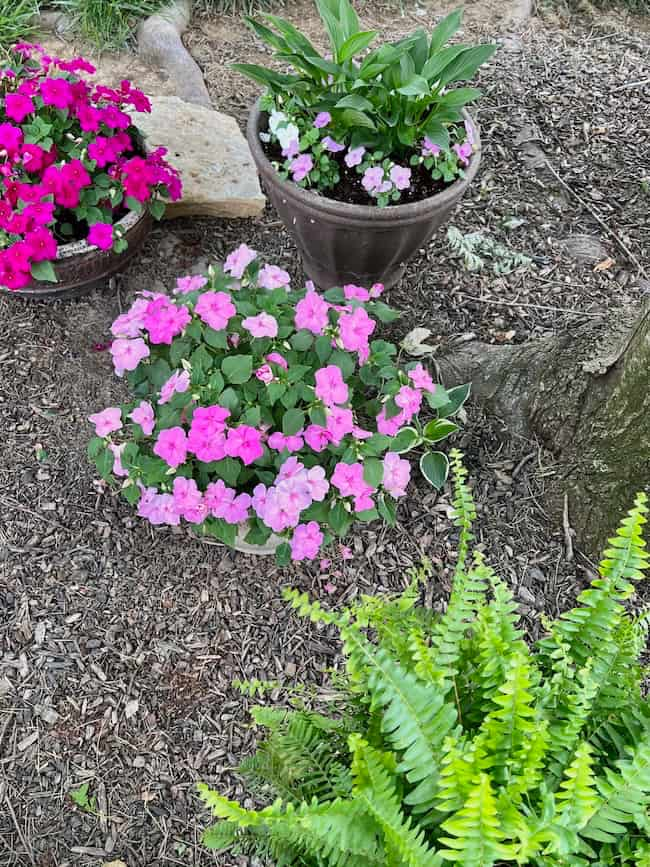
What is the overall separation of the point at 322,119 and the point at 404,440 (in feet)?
3.44

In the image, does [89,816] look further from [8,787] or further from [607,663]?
[607,663]

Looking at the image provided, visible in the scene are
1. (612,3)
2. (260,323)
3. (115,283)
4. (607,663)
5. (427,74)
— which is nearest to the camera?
(607,663)

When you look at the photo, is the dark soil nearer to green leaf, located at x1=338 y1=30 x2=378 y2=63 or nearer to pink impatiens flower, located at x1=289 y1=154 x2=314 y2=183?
pink impatiens flower, located at x1=289 y1=154 x2=314 y2=183

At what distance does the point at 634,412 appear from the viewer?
194 cm

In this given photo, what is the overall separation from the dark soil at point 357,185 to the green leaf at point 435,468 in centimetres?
82

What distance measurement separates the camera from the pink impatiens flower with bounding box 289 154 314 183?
2279 millimetres

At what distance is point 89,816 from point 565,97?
351 cm

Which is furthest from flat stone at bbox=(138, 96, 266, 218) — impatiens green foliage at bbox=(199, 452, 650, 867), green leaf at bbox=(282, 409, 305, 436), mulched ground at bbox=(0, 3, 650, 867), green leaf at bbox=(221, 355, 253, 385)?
impatiens green foliage at bbox=(199, 452, 650, 867)

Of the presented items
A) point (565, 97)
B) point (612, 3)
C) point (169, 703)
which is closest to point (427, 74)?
point (565, 97)

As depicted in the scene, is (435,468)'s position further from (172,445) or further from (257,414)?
(172,445)

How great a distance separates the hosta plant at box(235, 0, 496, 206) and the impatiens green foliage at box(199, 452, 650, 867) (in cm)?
135

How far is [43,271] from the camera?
2359 mm

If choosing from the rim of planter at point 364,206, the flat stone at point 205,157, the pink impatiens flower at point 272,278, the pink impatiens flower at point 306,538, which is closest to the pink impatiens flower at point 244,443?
the pink impatiens flower at point 306,538

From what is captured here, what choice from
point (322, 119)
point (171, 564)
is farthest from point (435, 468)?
point (322, 119)
